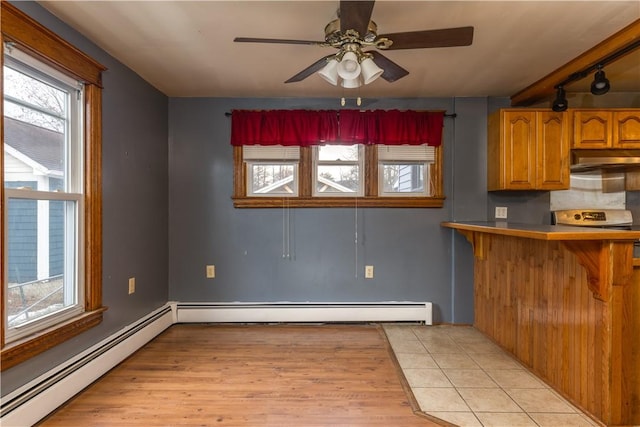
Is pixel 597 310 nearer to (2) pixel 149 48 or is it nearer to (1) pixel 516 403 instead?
(1) pixel 516 403

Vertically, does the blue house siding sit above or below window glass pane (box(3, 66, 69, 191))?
below

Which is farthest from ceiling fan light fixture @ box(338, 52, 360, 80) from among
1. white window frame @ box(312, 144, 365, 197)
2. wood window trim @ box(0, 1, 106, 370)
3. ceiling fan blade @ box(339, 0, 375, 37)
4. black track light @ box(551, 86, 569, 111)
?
black track light @ box(551, 86, 569, 111)

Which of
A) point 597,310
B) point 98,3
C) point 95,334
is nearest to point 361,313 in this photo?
point 597,310

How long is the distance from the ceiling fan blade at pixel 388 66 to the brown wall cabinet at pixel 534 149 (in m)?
1.45

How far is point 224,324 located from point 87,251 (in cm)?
147

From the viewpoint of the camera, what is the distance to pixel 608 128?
295 centimetres

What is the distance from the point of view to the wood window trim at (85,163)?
1641 mm

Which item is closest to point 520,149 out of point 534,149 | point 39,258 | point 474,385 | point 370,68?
point 534,149

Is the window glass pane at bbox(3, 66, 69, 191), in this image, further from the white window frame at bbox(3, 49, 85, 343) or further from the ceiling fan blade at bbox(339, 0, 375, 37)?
the ceiling fan blade at bbox(339, 0, 375, 37)

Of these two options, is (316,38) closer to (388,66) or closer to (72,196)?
(388,66)

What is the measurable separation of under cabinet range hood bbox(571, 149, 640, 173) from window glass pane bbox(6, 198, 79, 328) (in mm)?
3901

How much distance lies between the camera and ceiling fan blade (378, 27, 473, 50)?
65.6 inches

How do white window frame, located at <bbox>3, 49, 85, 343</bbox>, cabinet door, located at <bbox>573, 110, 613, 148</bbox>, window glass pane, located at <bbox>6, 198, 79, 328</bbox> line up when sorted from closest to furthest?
window glass pane, located at <bbox>6, 198, 79, 328</bbox> < white window frame, located at <bbox>3, 49, 85, 343</bbox> < cabinet door, located at <bbox>573, 110, 613, 148</bbox>

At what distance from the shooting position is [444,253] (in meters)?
3.32
